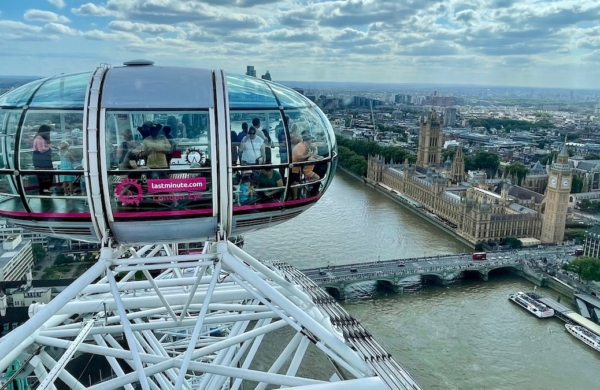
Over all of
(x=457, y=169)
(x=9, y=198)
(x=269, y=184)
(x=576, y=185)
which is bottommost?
(x=576, y=185)

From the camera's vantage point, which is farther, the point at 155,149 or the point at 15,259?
the point at 15,259

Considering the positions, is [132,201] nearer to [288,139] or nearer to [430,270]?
[288,139]

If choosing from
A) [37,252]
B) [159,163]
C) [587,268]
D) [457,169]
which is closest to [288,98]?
[159,163]

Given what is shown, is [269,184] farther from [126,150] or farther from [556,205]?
[556,205]

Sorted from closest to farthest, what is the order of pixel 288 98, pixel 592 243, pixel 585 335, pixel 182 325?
pixel 288 98, pixel 182 325, pixel 585 335, pixel 592 243

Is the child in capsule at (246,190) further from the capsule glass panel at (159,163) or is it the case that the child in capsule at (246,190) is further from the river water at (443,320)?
the river water at (443,320)

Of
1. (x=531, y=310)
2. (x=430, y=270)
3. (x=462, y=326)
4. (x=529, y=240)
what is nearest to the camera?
(x=462, y=326)

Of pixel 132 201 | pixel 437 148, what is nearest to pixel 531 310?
pixel 132 201

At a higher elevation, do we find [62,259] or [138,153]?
[138,153]
